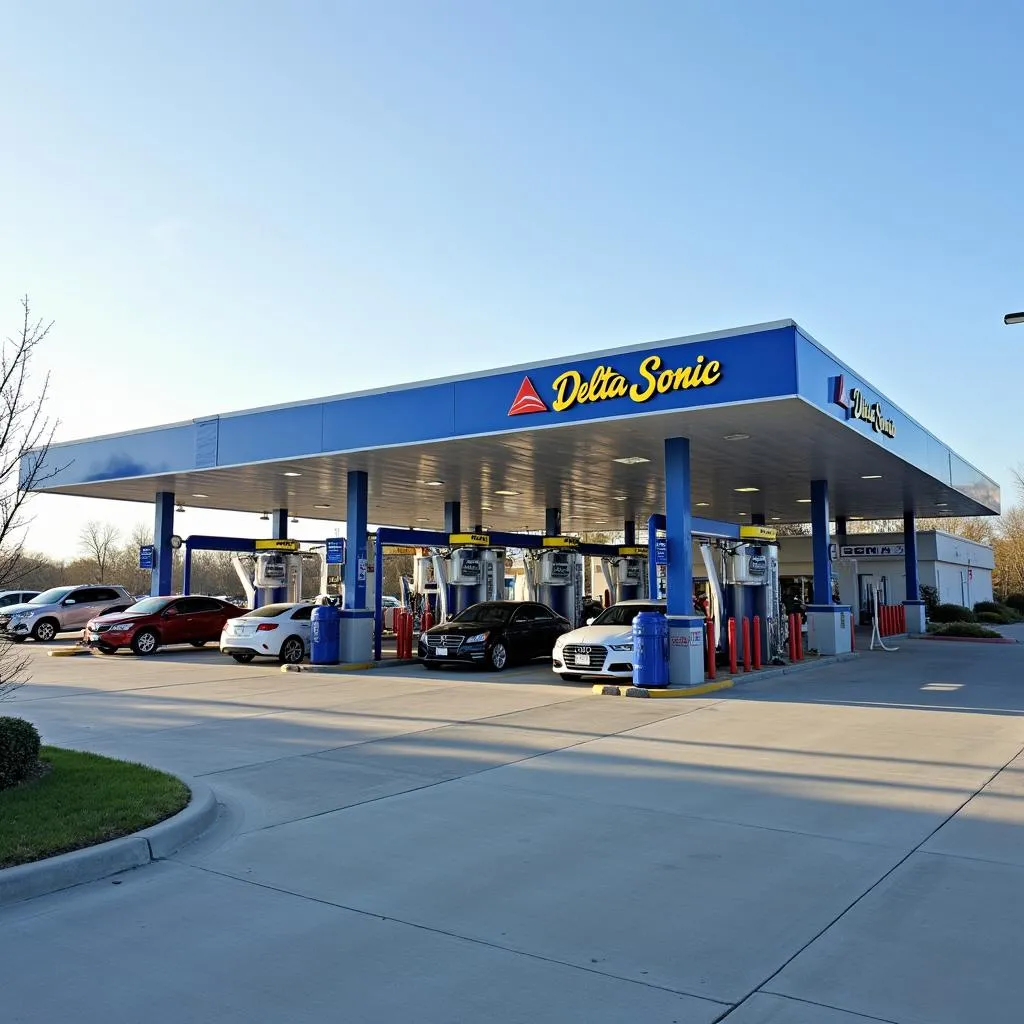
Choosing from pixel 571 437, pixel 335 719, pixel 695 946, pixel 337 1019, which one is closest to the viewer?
pixel 337 1019

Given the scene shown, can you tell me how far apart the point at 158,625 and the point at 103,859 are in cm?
1881

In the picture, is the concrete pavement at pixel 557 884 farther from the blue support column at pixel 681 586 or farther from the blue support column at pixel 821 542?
the blue support column at pixel 821 542

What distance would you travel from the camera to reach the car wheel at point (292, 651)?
20656 mm

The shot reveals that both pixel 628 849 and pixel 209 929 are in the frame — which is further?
pixel 628 849

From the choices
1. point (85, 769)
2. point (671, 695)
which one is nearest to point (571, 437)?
point (671, 695)

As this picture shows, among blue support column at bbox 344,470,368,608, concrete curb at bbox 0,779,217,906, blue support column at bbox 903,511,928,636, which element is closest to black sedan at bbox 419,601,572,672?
blue support column at bbox 344,470,368,608

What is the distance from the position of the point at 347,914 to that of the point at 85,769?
401cm

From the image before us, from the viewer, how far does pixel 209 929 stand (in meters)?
4.84

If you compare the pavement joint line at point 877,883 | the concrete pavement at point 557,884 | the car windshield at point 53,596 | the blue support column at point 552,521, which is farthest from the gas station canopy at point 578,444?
the pavement joint line at point 877,883

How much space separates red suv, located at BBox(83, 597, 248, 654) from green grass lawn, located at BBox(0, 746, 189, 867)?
50.6ft

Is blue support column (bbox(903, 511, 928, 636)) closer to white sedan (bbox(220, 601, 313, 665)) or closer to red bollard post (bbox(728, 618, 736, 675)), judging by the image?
red bollard post (bbox(728, 618, 736, 675))

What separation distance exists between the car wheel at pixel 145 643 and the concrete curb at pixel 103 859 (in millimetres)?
17421

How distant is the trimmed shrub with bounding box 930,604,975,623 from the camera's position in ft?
120

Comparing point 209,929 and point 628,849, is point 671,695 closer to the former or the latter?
point 628,849
